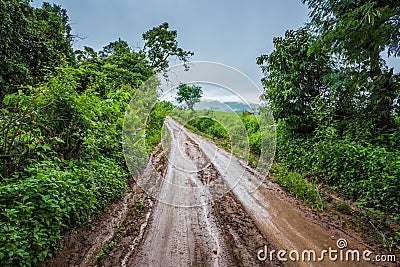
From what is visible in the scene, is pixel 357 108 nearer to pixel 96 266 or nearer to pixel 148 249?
pixel 148 249

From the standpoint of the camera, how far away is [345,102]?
6.47 metres

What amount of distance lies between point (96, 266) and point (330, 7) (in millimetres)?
6731

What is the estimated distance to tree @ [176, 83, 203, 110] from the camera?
3.38 metres

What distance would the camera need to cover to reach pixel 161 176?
5.34 m

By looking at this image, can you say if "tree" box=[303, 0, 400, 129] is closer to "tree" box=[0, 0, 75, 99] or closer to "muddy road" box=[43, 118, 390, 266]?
"muddy road" box=[43, 118, 390, 266]

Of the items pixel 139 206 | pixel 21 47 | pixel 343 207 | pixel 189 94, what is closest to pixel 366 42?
pixel 343 207

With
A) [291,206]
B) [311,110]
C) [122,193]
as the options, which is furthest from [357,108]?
[122,193]

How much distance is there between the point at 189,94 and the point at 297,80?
5228mm

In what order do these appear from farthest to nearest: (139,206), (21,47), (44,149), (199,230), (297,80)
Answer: (297,80), (21,47), (139,206), (199,230), (44,149)

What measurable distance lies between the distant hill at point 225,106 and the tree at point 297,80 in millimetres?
4438

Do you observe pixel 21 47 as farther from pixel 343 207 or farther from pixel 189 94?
pixel 343 207

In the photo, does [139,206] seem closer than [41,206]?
No

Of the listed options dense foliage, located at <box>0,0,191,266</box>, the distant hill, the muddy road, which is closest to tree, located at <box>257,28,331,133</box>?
the muddy road

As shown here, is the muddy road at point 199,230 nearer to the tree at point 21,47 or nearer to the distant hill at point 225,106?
the distant hill at point 225,106
